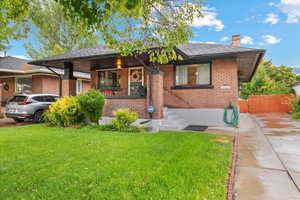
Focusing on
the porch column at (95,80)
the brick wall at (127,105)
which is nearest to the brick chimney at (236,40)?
the brick wall at (127,105)

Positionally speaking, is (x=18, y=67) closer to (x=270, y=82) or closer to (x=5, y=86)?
(x=5, y=86)

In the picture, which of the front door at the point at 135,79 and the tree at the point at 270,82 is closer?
the front door at the point at 135,79

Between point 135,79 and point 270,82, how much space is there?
18945 millimetres

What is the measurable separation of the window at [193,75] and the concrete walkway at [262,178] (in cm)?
511

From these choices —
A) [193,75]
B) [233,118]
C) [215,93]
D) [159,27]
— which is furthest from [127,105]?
[233,118]

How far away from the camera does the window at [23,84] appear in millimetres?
15133

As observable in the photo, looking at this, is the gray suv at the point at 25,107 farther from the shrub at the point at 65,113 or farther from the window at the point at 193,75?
the window at the point at 193,75

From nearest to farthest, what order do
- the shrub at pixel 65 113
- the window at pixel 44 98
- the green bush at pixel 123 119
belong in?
1. the green bush at pixel 123 119
2. the shrub at pixel 65 113
3. the window at pixel 44 98

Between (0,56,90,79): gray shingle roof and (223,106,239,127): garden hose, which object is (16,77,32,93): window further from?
(223,106,239,127): garden hose

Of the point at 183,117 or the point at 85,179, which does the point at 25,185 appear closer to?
the point at 85,179

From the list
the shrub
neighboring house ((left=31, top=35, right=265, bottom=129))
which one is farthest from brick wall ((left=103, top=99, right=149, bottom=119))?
the shrub

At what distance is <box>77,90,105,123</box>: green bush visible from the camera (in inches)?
285

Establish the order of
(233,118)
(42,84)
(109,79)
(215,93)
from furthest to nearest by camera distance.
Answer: (42,84)
(109,79)
(215,93)
(233,118)

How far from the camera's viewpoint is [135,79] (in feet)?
34.2
